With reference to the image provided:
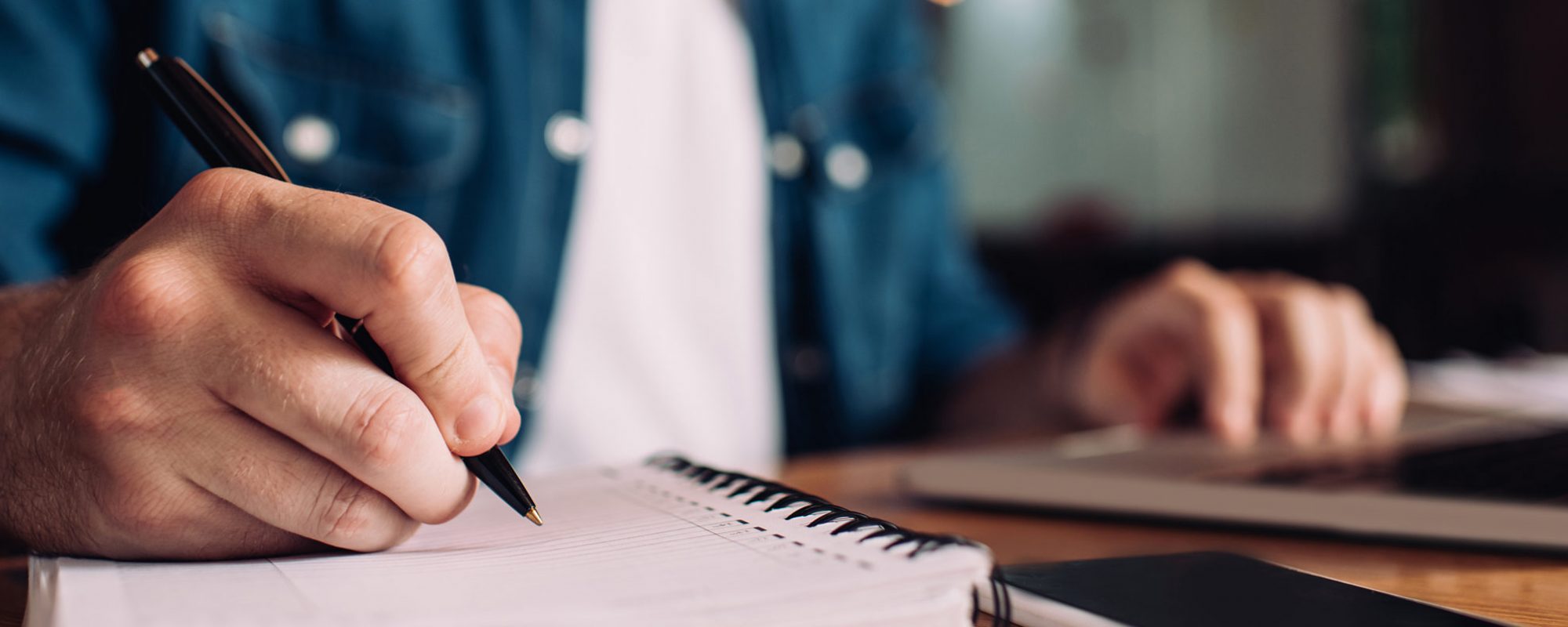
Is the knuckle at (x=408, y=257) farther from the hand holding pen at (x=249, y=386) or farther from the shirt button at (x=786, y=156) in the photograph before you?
the shirt button at (x=786, y=156)

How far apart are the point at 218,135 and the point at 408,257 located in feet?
0.38

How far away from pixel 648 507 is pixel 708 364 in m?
0.66

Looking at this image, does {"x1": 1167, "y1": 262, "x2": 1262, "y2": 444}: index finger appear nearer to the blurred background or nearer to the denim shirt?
the denim shirt

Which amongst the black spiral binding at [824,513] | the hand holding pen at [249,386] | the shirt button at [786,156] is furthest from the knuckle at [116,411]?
the shirt button at [786,156]

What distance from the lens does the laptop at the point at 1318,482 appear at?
452 mm

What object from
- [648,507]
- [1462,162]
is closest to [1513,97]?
[1462,162]

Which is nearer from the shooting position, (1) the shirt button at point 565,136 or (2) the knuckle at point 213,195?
(2) the knuckle at point 213,195

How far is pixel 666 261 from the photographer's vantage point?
39.9 inches

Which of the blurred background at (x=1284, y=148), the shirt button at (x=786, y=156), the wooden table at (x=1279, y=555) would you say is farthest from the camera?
the blurred background at (x=1284, y=148)

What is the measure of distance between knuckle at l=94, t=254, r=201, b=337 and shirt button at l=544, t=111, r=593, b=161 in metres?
0.60

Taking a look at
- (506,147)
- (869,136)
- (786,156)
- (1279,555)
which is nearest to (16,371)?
(1279,555)

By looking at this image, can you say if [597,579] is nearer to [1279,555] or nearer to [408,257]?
[408,257]

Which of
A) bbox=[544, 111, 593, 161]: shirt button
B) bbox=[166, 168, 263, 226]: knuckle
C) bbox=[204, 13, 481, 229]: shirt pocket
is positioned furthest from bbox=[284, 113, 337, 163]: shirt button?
bbox=[166, 168, 263, 226]: knuckle

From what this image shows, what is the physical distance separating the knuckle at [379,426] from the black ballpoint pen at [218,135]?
0.03 meters
